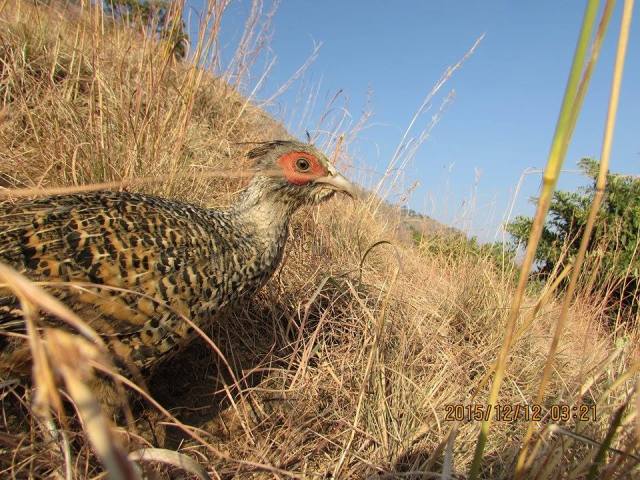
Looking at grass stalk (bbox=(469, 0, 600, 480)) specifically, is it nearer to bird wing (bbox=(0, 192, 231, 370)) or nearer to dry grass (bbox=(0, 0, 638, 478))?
dry grass (bbox=(0, 0, 638, 478))

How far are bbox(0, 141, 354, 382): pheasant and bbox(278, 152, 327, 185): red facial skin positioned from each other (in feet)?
1.53

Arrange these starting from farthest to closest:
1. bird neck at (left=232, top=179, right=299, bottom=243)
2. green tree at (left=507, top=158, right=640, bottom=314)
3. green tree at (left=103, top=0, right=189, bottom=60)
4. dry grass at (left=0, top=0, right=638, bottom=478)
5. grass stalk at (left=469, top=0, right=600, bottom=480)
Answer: green tree at (left=507, top=158, right=640, bottom=314) → green tree at (left=103, top=0, right=189, bottom=60) → bird neck at (left=232, top=179, right=299, bottom=243) → dry grass at (left=0, top=0, right=638, bottom=478) → grass stalk at (left=469, top=0, right=600, bottom=480)

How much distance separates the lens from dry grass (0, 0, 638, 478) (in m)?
1.85

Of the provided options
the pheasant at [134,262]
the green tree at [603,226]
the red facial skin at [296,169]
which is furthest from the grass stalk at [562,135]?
the green tree at [603,226]

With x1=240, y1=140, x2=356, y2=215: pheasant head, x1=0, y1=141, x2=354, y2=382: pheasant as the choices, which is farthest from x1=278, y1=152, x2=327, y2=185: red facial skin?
x1=0, y1=141, x2=354, y2=382: pheasant

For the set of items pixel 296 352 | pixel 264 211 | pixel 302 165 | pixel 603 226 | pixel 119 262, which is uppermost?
pixel 603 226

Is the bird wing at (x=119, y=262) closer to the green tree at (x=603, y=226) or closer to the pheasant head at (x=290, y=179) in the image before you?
the pheasant head at (x=290, y=179)

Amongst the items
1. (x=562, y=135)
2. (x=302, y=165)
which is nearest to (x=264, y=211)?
(x=302, y=165)

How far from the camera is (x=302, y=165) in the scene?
267 centimetres

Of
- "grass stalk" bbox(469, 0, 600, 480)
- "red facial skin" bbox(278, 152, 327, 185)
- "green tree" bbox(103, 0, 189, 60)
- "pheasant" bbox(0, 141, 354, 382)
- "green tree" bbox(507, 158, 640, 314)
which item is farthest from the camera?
"green tree" bbox(507, 158, 640, 314)

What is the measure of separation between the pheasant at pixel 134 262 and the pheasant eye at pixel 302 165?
0.55 m

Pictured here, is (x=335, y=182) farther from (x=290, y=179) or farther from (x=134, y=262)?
(x=134, y=262)

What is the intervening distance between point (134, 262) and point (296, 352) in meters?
1.16

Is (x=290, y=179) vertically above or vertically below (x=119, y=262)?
above
